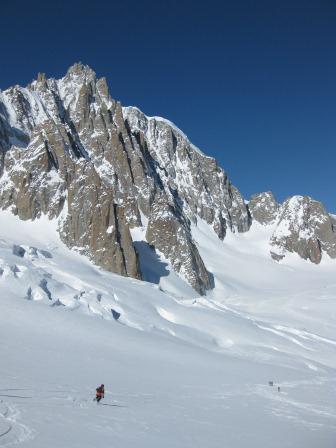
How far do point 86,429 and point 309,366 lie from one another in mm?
36858

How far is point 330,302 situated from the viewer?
90.6 metres

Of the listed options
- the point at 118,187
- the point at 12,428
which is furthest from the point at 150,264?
the point at 12,428

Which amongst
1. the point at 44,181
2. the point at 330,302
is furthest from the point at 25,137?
the point at 330,302

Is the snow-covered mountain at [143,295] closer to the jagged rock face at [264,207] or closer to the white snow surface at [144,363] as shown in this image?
the white snow surface at [144,363]

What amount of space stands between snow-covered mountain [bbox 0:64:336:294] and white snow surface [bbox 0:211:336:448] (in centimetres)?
617

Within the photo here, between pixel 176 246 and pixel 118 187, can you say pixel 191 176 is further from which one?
pixel 176 246

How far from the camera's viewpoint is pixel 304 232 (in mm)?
162750

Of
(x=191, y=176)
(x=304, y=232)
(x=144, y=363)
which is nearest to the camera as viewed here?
(x=144, y=363)

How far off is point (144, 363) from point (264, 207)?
5963 inches

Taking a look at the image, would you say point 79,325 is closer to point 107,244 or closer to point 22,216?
point 107,244

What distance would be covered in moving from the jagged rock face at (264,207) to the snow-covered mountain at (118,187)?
0.36m

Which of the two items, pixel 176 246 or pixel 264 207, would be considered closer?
pixel 176 246

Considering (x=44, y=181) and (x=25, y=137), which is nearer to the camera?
(x=44, y=181)

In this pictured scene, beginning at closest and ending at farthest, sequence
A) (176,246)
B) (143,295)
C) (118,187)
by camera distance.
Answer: (143,295) < (176,246) < (118,187)
